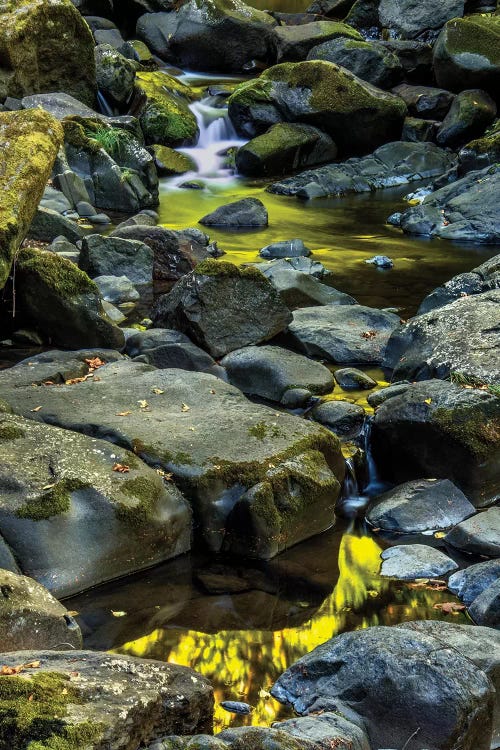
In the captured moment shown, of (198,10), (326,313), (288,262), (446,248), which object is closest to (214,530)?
(326,313)

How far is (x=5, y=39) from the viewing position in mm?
16359

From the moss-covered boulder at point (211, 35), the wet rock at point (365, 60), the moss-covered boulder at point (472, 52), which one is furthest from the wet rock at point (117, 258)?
the moss-covered boulder at point (211, 35)

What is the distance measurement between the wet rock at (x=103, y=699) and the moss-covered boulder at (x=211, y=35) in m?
22.4

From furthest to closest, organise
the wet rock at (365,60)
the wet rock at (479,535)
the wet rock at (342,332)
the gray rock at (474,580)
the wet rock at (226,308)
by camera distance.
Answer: the wet rock at (365,60), the wet rock at (342,332), the wet rock at (226,308), the wet rock at (479,535), the gray rock at (474,580)

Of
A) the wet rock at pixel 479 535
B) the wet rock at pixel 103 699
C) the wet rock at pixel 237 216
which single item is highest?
the wet rock at pixel 103 699

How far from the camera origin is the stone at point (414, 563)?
19.9 ft

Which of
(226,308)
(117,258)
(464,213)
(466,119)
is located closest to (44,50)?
(117,258)

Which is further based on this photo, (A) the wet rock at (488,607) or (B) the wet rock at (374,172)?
(B) the wet rock at (374,172)

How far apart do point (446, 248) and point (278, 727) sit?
12012mm

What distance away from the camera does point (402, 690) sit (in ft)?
13.8

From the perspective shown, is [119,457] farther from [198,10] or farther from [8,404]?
[198,10]

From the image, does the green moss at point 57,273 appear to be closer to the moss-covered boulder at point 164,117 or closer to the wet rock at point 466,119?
the moss-covered boulder at point 164,117

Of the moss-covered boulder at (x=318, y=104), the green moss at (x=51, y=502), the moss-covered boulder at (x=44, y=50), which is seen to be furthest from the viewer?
the moss-covered boulder at (x=318, y=104)

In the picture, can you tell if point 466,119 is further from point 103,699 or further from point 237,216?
point 103,699
